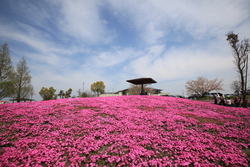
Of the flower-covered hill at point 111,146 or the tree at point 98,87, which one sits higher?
the tree at point 98,87

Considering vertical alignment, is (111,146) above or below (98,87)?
below

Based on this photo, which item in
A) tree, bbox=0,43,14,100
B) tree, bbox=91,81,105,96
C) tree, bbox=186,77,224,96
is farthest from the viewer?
tree, bbox=91,81,105,96

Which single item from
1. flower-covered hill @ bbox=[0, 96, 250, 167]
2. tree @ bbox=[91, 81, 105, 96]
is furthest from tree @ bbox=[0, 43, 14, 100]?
tree @ bbox=[91, 81, 105, 96]

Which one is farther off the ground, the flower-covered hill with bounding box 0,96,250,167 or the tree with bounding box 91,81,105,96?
the tree with bounding box 91,81,105,96

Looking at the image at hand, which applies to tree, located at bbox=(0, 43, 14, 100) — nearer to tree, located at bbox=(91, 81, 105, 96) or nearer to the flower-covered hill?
the flower-covered hill

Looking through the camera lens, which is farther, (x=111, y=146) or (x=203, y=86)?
(x=203, y=86)

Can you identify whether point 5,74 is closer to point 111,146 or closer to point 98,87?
point 111,146

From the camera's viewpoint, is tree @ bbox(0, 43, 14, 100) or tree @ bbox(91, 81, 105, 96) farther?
tree @ bbox(91, 81, 105, 96)

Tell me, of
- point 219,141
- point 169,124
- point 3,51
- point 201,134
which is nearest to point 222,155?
point 219,141

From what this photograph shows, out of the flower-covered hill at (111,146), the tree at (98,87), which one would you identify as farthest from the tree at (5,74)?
the tree at (98,87)

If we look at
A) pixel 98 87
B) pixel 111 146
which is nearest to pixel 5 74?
pixel 111 146

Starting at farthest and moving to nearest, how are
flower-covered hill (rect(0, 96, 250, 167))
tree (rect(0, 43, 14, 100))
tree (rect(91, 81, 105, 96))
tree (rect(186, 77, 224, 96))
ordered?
1. tree (rect(91, 81, 105, 96))
2. tree (rect(186, 77, 224, 96))
3. tree (rect(0, 43, 14, 100))
4. flower-covered hill (rect(0, 96, 250, 167))

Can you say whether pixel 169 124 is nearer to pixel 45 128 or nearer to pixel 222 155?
pixel 222 155

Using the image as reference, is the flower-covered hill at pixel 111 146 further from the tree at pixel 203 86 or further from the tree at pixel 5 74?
the tree at pixel 203 86
